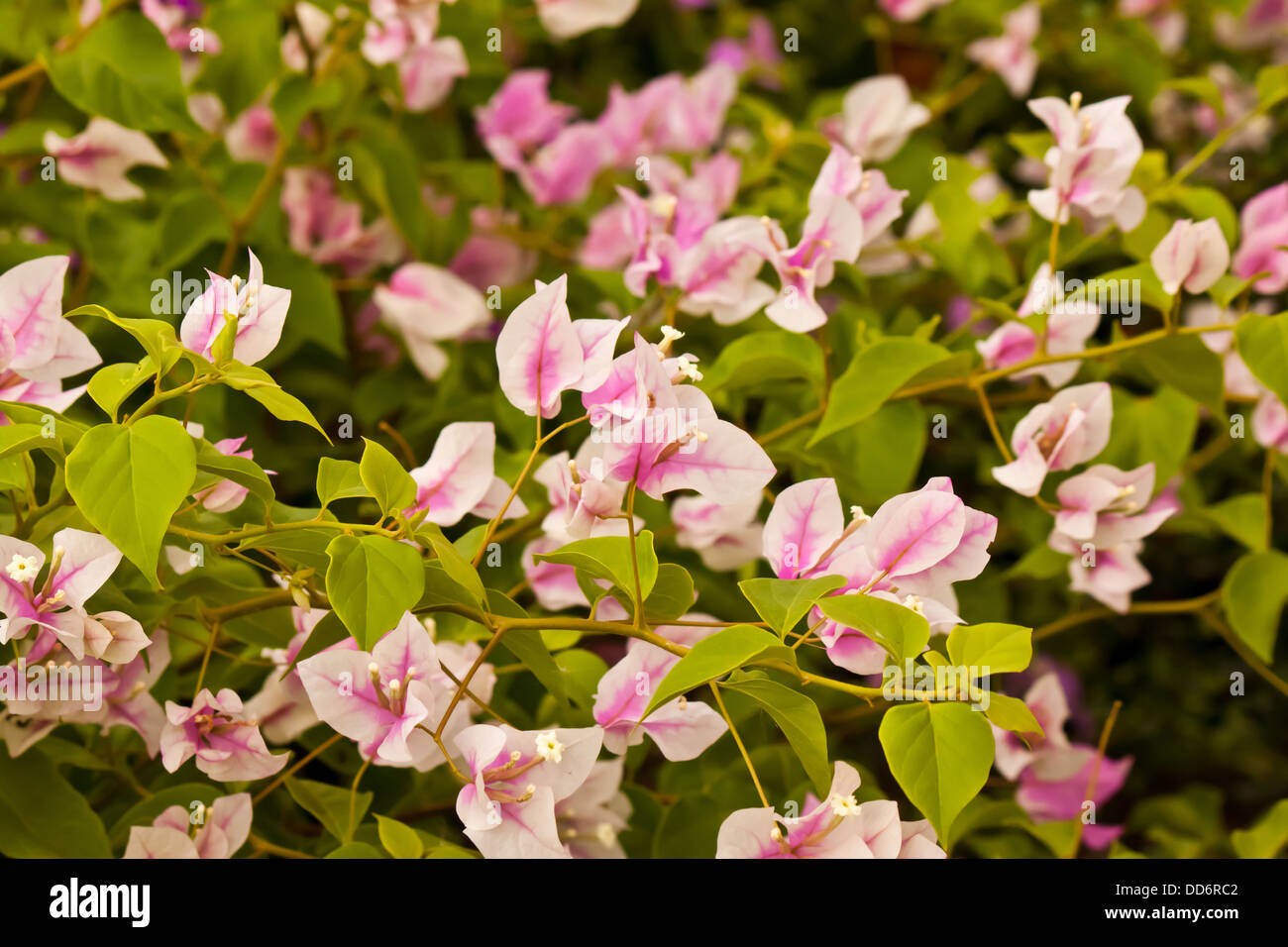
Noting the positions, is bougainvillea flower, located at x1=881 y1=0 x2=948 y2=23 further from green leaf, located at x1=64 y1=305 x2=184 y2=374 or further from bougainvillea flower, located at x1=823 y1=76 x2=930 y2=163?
green leaf, located at x1=64 y1=305 x2=184 y2=374

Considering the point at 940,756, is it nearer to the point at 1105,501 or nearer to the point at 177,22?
the point at 1105,501

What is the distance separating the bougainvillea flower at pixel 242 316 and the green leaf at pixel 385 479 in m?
0.07

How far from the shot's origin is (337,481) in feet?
1.47

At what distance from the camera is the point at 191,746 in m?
0.48

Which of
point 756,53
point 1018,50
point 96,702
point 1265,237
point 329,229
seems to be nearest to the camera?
point 96,702

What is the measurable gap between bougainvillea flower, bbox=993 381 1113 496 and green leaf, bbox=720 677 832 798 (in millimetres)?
214

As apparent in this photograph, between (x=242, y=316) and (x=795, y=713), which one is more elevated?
(x=242, y=316)

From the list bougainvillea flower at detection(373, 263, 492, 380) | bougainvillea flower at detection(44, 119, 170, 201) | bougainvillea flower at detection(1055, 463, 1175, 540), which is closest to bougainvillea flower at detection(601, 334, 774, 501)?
bougainvillea flower at detection(1055, 463, 1175, 540)

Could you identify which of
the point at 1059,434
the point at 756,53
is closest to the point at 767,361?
the point at 1059,434

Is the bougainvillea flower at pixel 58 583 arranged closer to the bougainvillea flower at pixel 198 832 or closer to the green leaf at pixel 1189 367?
the bougainvillea flower at pixel 198 832

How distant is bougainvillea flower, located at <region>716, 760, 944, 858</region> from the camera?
1.46 feet

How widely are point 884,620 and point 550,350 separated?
0.16 meters

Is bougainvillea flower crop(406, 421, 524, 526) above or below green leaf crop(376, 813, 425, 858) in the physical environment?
above

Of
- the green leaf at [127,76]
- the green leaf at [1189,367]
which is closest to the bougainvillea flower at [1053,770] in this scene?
the green leaf at [1189,367]
